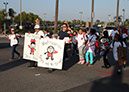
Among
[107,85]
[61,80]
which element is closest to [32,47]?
[61,80]

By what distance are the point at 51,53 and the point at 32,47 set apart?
1.10 metres

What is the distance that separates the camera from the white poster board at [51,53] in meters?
6.90

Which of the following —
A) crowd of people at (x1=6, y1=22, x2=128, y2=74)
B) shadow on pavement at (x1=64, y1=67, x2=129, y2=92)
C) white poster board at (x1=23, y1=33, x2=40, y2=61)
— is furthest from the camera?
white poster board at (x1=23, y1=33, x2=40, y2=61)

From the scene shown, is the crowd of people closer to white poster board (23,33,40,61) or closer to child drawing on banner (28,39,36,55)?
white poster board (23,33,40,61)

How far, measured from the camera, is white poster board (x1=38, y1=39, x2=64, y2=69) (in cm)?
690

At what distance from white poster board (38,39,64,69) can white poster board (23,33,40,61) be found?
1.68 feet

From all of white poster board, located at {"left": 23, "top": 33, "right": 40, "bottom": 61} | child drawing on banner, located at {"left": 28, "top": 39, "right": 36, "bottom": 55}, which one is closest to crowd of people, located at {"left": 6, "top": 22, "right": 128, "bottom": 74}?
white poster board, located at {"left": 23, "top": 33, "right": 40, "bottom": 61}

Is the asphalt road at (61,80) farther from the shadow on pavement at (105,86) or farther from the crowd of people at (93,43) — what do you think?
the crowd of people at (93,43)

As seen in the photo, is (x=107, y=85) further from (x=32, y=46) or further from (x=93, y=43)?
(x=32, y=46)

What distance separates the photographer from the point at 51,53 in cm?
696

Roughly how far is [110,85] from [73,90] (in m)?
1.19

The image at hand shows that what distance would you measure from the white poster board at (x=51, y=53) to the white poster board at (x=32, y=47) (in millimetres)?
513

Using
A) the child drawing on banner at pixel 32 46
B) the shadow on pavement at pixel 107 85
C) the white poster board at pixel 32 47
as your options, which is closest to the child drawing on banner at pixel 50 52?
the white poster board at pixel 32 47

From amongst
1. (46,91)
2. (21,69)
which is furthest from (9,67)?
(46,91)
